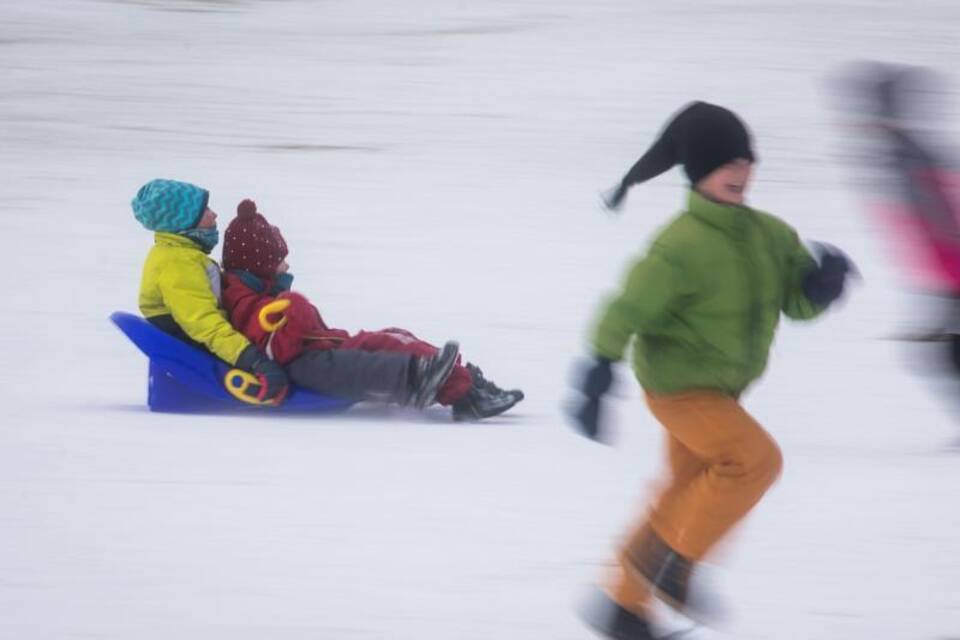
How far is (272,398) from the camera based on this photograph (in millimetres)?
6254

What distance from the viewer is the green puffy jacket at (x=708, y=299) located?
357 cm

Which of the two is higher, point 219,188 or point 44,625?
point 44,625

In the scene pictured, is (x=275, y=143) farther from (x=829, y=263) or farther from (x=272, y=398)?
(x=829, y=263)

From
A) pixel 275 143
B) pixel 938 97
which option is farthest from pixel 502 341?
pixel 938 97

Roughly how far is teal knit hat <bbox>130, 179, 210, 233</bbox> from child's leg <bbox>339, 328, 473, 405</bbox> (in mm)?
798

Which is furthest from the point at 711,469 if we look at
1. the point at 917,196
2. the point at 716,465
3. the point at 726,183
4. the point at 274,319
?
the point at 274,319

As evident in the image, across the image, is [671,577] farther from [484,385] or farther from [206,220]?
[206,220]

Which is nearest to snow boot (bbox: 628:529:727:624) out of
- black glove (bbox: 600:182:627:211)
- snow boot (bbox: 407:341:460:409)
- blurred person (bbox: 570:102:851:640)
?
blurred person (bbox: 570:102:851:640)

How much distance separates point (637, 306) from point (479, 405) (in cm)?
283

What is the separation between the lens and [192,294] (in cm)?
618

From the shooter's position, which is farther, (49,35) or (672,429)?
(49,35)

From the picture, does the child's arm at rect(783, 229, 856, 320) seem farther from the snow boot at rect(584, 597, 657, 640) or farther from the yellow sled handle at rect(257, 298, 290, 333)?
the yellow sled handle at rect(257, 298, 290, 333)

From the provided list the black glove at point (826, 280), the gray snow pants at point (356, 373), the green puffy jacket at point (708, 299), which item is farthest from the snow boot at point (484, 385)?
the black glove at point (826, 280)

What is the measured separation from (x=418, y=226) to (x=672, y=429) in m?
6.69
